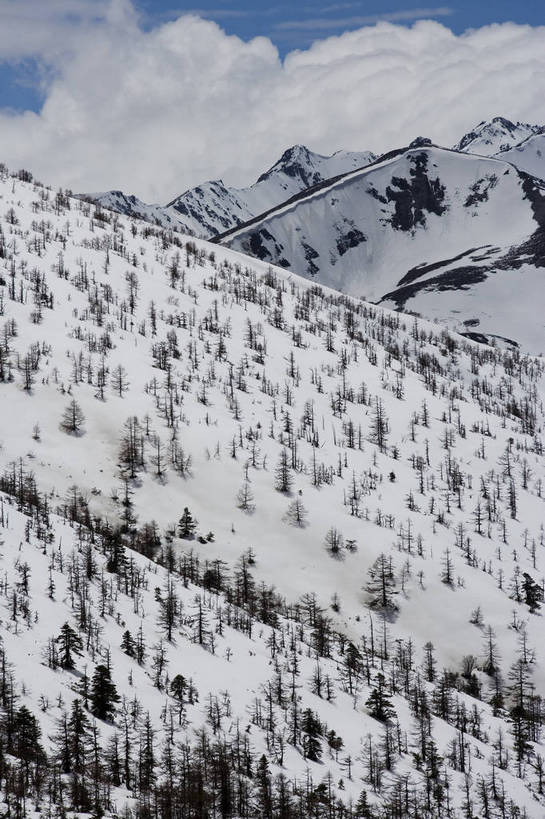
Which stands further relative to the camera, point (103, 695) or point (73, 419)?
point (73, 419)

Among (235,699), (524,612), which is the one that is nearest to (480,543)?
(524,612)

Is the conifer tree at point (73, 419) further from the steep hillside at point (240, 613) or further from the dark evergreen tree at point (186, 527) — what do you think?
the dark evergreen tree at point (186, 527)

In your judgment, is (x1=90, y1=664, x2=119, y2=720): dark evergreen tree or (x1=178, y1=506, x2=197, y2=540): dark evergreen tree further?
(x1=178, y1=506, x2=197, y2=540): dark evergreen tree

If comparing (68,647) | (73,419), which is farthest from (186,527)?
(68,647)

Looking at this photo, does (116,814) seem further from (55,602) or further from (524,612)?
(524,612)

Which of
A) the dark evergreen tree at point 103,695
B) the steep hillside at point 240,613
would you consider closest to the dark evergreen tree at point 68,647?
the steep hillside at point 240,613

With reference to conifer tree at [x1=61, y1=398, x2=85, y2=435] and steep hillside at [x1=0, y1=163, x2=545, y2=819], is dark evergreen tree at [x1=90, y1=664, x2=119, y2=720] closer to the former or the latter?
steep hillside at [x1=0, y1=163, x2=545, y2=819]

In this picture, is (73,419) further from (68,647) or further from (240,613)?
(68,647)

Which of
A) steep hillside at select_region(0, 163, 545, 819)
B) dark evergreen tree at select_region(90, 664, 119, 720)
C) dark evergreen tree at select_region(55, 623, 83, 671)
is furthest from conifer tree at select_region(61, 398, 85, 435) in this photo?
dark evergreen tree at select_region(90, 664, 119, 720)
